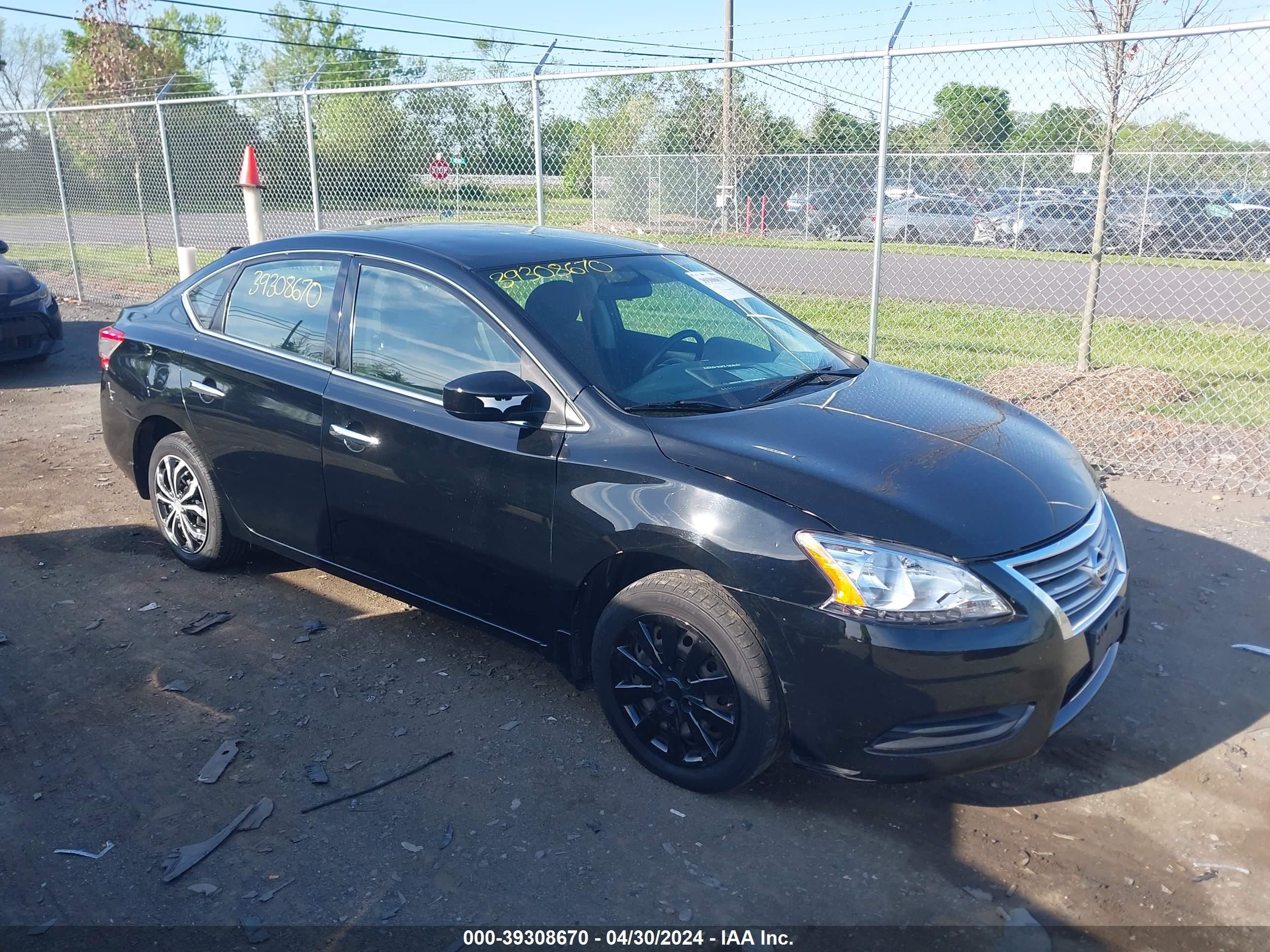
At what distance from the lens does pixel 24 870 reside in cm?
301

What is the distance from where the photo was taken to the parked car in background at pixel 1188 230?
11.6m

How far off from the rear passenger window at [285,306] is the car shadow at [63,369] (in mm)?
4885

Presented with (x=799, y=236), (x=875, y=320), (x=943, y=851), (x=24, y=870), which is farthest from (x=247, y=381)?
(x=799, y=236)

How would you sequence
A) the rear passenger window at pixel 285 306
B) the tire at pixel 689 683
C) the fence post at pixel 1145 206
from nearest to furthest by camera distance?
the tire at pixel 689 683
the rear passenger window at pixel 285 306
the fence post at pixel 1145 206

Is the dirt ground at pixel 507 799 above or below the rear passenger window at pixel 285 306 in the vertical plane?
below

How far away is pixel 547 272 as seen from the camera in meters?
4.07

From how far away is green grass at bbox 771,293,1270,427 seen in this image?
26.9 ft

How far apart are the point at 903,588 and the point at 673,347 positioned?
1534 millimetres

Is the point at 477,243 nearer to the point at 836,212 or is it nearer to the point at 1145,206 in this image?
the point at 1145,206

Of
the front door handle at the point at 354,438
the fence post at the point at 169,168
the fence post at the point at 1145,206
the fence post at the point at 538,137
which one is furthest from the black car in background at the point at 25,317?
the fence post at the point at 1145,206

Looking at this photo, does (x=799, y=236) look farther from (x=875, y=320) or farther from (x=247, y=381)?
(x=247, y=381)

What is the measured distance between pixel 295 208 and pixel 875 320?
8387 mm

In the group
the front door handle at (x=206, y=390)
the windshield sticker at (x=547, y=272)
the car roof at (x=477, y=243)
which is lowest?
the front door handle at (x=206, y=390)

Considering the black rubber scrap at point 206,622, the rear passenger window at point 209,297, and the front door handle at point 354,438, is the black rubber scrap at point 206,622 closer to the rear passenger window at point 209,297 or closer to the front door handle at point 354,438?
the front door handle at point 354,438
